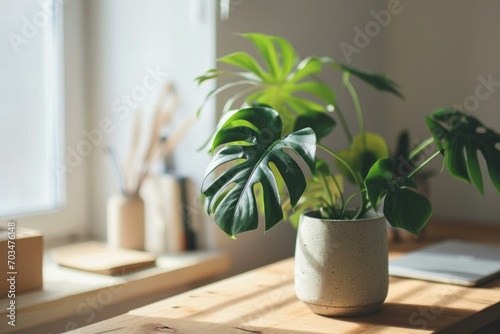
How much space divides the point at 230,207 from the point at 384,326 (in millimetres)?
350

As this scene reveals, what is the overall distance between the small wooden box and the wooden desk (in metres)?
0.25

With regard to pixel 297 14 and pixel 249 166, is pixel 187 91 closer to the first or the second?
pixel 297 14

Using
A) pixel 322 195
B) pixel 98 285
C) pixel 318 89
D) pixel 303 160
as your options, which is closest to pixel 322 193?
pixel 322 195

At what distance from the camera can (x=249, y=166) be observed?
112 centimetres

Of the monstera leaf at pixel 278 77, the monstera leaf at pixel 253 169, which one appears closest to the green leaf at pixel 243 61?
the monstera leaf at pixel 278 77

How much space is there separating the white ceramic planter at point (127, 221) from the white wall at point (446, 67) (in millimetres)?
895

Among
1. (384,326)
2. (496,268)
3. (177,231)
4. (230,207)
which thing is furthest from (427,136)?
(230,207)

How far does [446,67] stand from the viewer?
208 cm

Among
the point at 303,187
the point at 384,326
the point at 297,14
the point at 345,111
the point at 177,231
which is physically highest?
the point at 297,14

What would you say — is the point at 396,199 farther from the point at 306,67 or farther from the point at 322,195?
→ the point at 306,67

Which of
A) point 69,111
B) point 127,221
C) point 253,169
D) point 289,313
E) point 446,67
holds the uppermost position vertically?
point 446,67

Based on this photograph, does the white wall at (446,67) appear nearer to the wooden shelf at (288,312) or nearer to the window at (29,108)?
the wooden shelf at (288,312)

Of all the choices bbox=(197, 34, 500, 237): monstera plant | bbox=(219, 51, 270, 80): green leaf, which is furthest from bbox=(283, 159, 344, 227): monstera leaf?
bbox=(219, 51, 270, 80): green leaf

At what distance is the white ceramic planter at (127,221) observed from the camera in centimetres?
168
